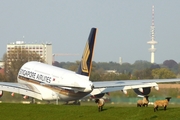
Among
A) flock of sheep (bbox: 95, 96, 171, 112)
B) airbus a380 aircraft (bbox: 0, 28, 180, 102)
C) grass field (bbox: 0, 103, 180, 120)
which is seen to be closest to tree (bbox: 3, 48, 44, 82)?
airbus a380 aircraft (bbox: 0, 28, 180, 102)

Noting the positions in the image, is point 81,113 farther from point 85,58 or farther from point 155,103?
point 85,58

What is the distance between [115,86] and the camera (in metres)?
59.4

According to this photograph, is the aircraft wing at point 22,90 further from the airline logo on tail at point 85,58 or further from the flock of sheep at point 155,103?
the flock of sheep at point 155,103

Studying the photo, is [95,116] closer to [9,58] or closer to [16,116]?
[16,116]

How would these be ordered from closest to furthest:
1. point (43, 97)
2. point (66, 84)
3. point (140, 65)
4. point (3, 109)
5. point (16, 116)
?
1. point (16, 116)
2. point (3, 109)
3. point (66, 84)
4. point (43, 97)
5. point (140, 65)

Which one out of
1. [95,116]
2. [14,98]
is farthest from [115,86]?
[95,116]

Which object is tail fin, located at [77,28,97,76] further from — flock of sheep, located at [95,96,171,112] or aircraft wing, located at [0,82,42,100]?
flock of sheep, located at [95,96,171,112]

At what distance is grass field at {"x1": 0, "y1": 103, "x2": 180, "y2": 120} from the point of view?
118ft

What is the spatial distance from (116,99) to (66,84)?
10.4 metres

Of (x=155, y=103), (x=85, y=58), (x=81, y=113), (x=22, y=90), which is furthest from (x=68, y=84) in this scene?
(x=155, y=103)

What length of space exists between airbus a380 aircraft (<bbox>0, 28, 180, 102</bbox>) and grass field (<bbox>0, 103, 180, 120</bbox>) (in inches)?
451

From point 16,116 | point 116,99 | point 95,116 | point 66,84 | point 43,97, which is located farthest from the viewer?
point 116,99

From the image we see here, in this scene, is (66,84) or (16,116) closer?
(16,116)

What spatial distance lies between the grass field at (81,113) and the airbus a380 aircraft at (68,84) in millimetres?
11463
